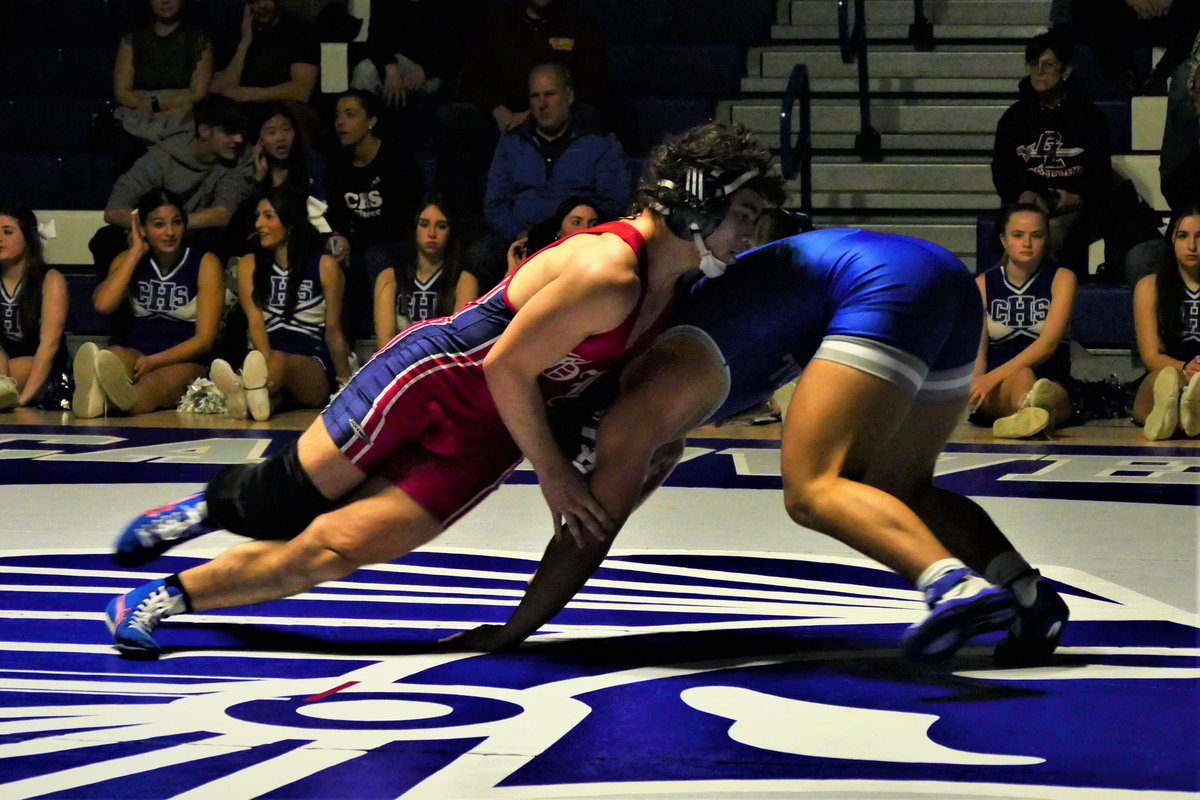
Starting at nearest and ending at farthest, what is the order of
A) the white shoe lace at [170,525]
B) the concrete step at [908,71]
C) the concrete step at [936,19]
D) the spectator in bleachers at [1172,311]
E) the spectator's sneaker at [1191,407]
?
the white shoe lace at [170,525] < the spectator's sneaker at [1191,407] < the spectator in bleachers at [1172,311] < the concrete step at [908,71] < the concrete step at [936,19]

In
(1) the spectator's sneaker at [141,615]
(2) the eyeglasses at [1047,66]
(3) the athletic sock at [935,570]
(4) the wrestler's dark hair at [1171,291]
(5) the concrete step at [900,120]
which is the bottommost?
(1) the spectator's sneaker at [141,615]

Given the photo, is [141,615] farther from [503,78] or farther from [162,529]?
[503,78]

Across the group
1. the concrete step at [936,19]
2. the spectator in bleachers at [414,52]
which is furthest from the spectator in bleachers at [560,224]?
the concrete step at [936,19]

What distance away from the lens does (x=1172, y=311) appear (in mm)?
6039

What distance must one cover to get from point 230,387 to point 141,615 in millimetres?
3637

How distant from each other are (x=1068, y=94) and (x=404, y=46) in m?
2.96

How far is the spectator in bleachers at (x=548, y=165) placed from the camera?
6.71 m

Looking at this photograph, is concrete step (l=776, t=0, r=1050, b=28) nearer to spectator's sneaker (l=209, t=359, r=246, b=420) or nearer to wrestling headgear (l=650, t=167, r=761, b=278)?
spectator's sneaker (l=209, t=359, r=246, b=420)

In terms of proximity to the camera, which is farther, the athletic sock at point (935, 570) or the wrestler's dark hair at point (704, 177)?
the wrestler's dark hair at point (704, 177)

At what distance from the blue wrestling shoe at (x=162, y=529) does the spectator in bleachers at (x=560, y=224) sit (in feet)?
11.2

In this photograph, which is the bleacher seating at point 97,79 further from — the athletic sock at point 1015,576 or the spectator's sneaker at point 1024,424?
the athletic sock at point 1015,576

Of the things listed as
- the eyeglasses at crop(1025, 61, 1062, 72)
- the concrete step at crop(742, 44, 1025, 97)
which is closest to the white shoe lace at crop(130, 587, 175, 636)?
the eyeglasses at crop(1025, 61, 1062, 72)

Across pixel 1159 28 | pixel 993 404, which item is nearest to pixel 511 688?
pixel 993 404

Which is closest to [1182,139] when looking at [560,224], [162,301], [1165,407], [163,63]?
[1165,407]
